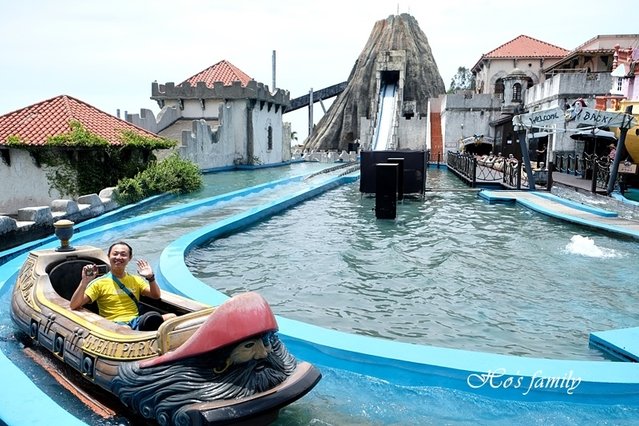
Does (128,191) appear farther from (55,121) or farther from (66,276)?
(66,276)

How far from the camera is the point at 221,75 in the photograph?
34656 millimetres

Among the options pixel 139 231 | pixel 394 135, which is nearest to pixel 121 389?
pixel 139 231

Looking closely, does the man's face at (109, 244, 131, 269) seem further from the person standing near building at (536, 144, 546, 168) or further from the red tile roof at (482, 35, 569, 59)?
the red tile roof at (482, 35, 569, 59)

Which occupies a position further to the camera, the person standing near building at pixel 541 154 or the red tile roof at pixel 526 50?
the red tile roof at pixel 526 50


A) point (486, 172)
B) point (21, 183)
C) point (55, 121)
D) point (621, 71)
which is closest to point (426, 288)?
point (21, 183)

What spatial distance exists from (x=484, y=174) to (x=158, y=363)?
2082 cm

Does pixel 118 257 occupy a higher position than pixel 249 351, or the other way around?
pixel 118 257

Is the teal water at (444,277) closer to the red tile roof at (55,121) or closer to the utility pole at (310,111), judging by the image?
the red tile roof at (55,121)

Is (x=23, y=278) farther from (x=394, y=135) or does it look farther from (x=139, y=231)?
(x=394, y=135)

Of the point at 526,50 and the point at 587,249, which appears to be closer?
the point at 587,249

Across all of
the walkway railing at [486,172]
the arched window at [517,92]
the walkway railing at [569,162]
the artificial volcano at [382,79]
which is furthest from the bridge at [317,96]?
the walkway railing at [569,162]

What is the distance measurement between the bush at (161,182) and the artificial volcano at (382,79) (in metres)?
33.9

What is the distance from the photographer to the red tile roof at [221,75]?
33.8m

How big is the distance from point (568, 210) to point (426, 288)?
7.86 metres
